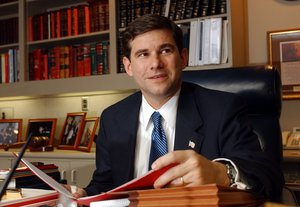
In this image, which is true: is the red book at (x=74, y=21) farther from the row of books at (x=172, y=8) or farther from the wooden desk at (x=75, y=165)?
the wooden desk at (x=75, y=165)

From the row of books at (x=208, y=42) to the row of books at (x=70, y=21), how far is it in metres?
0.72

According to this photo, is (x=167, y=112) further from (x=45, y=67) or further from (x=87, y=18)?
(x=45, y=67)

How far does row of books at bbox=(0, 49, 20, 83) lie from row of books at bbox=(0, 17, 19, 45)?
0.11 metres

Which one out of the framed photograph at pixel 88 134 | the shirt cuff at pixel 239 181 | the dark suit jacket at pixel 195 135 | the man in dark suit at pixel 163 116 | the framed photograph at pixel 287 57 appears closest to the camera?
the shirt cuff at pixel 239 181

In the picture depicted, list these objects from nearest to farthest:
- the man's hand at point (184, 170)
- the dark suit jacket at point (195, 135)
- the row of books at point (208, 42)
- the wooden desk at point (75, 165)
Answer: the man's hand at point (184, 170) → the dark suit jacket at point (195, 135) → the row of books at point (208, 42) → the wooden desk at point (75, 165)

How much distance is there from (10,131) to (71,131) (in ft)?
2.27

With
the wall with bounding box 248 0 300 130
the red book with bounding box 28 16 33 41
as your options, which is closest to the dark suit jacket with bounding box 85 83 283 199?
the wall with bounding box 248 0 300 130

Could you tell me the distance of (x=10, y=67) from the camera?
3002mm

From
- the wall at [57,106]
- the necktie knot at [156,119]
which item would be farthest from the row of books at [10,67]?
the necktie knot at [156,119]

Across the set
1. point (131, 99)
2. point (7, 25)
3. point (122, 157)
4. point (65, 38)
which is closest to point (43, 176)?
point (122, 157)

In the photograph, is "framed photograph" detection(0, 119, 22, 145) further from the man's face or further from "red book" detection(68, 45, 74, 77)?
the man's face

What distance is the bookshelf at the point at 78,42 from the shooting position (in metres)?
2.23

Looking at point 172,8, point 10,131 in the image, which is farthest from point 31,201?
point 10,131

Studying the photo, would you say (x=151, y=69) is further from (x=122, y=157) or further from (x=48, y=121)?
(x=48, y=121)
